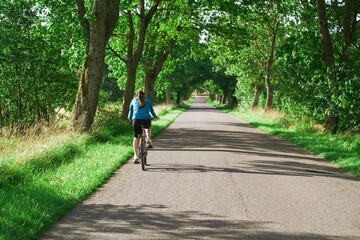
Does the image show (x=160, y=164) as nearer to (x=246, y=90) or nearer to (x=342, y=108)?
(x=342, y=108)

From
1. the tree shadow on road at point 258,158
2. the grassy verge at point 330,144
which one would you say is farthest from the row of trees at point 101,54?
the tree shadow on road at point 258,158

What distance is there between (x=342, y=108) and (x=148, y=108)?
31.3 ft

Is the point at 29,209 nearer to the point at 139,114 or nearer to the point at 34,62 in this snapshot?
the point at 139,114

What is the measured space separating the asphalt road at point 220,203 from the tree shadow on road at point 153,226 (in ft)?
0.04

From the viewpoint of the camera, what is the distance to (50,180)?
7504mm

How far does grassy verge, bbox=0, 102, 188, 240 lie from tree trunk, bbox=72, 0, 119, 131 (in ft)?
5.82

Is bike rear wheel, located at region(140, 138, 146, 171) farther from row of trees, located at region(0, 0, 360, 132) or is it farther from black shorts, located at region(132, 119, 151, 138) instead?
row of trees, located at region(0, 0, 360, 132)

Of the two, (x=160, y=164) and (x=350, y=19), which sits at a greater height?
(x=350, y=19)

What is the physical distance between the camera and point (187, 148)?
13.6 m

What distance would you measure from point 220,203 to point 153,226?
157 centimetres

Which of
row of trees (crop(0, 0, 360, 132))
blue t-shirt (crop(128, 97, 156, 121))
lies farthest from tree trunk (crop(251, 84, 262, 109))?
blue t-shirt (crop(128, 97, 156, 121))

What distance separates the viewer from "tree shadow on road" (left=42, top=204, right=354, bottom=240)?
16.2 feet

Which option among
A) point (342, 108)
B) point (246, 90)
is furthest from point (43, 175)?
point (246, 90)

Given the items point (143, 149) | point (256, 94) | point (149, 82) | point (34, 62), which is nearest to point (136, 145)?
point (143, 149)
